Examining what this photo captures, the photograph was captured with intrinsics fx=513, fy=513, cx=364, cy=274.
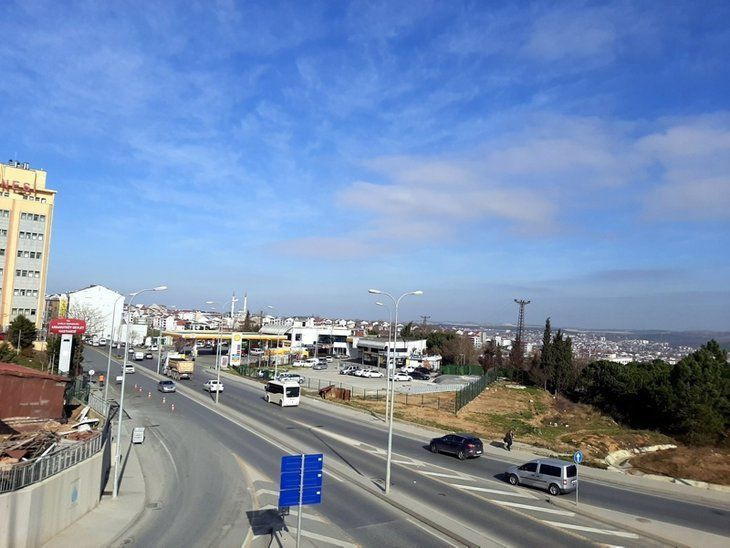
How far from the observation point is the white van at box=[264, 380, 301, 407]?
46.8 meters

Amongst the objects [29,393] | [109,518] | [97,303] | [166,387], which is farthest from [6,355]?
[97,303]

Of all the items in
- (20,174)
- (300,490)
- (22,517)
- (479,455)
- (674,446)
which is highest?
(20,174)

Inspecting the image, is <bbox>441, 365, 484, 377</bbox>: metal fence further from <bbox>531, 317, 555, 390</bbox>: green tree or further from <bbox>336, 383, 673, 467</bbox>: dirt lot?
<bbox>336, 383, 673, 467</bbox>: dirt lot

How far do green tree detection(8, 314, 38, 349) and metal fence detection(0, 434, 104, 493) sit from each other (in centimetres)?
5136

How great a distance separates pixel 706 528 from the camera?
61.7 ft

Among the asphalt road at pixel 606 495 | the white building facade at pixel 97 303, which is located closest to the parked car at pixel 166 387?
the asphalt road at pixel 606 495

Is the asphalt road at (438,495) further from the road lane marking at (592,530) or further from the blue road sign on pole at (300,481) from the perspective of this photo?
the blue road sign on pole at (300,481)

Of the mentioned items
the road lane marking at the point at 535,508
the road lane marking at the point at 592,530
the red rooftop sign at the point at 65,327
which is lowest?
the road lane marking at the point at 535,508

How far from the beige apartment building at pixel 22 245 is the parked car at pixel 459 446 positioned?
68.4m

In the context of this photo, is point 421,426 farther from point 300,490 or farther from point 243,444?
point 300,490

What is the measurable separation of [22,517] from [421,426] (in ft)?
95.5

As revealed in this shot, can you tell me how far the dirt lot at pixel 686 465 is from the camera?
105 ft

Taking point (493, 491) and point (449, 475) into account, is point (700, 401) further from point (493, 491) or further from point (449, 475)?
point (493, 491)

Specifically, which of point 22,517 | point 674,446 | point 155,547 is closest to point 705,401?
point 674,446
